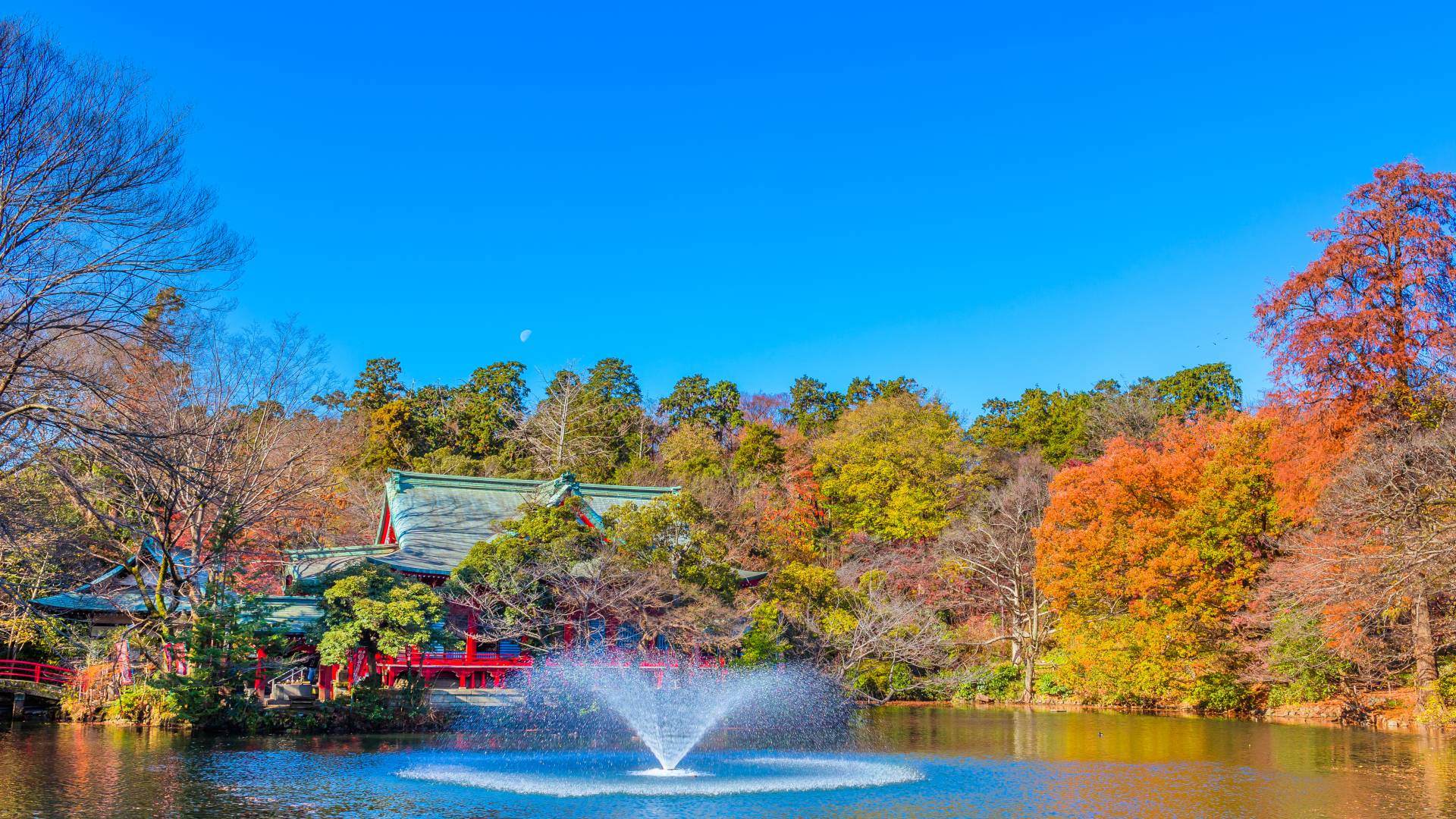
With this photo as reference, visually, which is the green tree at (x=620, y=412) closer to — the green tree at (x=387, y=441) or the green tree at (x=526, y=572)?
the green tree at (x=387, y=441)

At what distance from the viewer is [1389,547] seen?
2191cm

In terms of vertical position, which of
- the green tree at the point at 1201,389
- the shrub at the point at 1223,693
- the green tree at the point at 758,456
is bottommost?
the shrub at the point at 1223,693

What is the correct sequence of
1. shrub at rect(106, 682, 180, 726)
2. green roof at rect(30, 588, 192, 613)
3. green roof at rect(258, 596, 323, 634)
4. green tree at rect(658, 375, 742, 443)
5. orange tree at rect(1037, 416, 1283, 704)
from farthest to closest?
1. green tree at rect(658, 375, 742, 443)
2. orange tree at rect(1037, 416, 1283, 704)
3. green roof at rect(30, 588, 192, 613)
4. green roof at rect(258, 596, 323, 634)
5. shrub at rect(106, 682, 180, 726)

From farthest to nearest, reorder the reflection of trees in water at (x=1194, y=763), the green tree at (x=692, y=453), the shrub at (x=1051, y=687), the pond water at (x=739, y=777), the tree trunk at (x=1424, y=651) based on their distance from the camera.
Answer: the green tree at (x=692, y=453) < the shrub at (x=1051, y=687) < the tree trunk at (x=1424, y=651) < the reflection of trees in water at (x=1194, y=763) < the pond water at (x=739, y=777)

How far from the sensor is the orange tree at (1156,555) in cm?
3002

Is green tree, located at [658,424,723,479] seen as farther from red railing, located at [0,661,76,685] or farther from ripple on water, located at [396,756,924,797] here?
ripple on water, located at [396,756,924,797]

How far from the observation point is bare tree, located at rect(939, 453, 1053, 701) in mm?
37406

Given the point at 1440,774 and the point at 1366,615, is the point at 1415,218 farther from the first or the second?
the point at 1440,774

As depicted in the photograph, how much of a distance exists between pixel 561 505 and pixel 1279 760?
56.6 feet

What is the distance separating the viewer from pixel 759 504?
4175 centimetres

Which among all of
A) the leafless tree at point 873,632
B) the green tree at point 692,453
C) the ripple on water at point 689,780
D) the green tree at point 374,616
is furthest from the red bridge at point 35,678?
the green tree at point 692,453

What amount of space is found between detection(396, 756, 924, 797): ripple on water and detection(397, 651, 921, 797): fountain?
24mm

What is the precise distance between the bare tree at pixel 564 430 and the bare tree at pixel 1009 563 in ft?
66.1

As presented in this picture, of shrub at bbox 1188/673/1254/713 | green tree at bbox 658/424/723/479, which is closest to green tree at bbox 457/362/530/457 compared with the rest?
green tree at bbox 658/424/723/479
